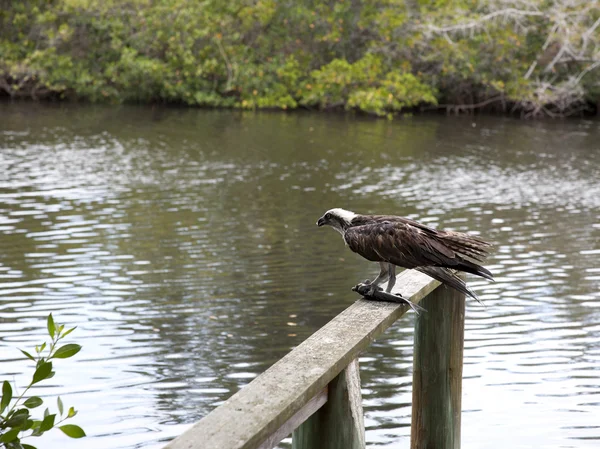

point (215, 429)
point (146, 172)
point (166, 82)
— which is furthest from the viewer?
point (166, 82)

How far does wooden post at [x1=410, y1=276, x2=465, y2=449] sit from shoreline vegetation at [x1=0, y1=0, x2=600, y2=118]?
74.1 ft

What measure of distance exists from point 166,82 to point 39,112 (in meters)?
4.58

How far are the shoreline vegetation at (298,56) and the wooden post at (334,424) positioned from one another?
938 inches

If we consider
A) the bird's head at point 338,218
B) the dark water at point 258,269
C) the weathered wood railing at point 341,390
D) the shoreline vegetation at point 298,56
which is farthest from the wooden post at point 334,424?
the shoreline vegetation at point 298,56

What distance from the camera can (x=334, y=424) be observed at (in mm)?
2779

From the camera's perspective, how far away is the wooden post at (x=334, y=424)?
2.78 meters

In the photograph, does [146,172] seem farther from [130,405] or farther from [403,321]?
[130,405]

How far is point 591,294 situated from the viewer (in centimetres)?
866

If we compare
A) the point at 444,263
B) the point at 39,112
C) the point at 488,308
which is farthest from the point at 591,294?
the point at 39,112

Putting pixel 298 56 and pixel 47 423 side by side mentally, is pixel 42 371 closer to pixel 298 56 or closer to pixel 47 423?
pixel 47 423

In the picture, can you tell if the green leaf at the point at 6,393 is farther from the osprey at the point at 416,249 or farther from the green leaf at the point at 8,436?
the osprey at the point at 416,249

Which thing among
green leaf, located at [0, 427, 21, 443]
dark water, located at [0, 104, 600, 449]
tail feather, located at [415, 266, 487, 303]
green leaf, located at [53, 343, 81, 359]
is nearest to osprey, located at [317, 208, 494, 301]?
tail feather, located at [415, 266, 487, 303]

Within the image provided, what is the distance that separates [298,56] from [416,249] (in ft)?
90.4

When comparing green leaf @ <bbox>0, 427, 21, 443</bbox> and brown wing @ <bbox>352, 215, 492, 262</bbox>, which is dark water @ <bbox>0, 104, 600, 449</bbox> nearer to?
brown wing @ <bbox>352, 215, 492, 262</bbox>
